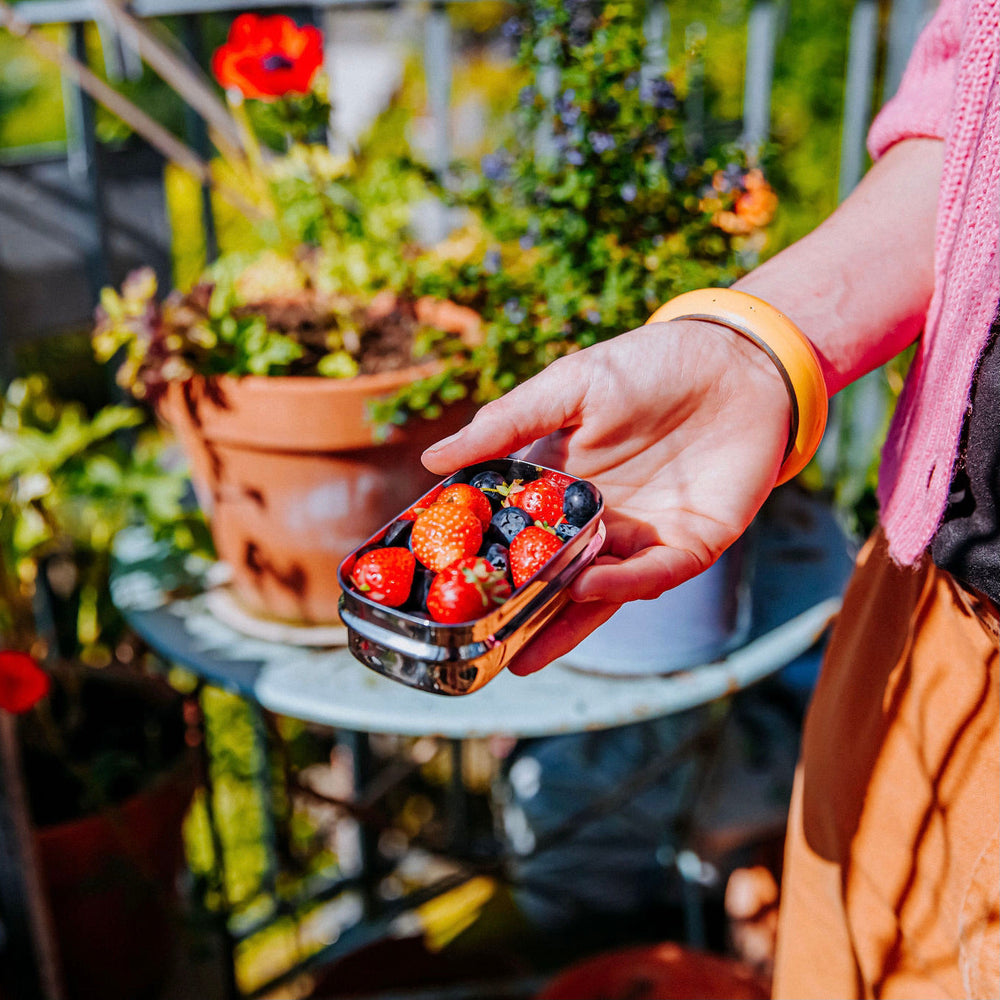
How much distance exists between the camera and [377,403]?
1.15 m

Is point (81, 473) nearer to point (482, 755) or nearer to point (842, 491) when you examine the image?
point (482, 755)

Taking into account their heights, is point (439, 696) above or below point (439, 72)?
below

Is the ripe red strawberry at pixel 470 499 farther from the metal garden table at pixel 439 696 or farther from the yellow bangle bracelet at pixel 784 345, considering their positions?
the metal garden table at pixel 439 696

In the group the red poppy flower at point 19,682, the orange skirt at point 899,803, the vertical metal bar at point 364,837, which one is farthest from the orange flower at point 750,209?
the vertical metal bar at point 364,837

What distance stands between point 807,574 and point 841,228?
0.66 m

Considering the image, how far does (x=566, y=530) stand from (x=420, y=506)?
0.14 m

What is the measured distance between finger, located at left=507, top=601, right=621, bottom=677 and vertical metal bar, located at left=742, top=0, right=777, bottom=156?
112 centimetres

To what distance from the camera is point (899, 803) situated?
87cm

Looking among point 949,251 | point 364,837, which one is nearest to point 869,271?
point 949,251

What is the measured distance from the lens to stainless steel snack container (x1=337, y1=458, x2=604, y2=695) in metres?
0.69

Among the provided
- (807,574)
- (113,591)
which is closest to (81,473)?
(113,591)

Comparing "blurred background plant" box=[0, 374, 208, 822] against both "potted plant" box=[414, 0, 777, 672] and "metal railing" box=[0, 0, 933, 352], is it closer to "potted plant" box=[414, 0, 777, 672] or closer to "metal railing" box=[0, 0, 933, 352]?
"metal railing" box=[0, 0, 933, 352]

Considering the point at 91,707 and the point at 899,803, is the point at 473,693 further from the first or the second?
the point at 91,707

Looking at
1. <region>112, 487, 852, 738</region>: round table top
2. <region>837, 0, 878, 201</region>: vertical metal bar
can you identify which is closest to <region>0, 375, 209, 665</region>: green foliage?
<region>112, 487, 852, 738</region>: round table top
